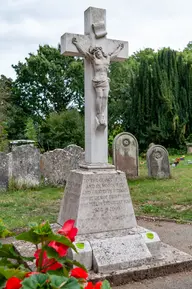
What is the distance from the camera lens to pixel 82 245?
3883mm

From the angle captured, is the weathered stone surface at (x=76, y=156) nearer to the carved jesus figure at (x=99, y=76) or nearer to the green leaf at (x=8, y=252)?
the carved jesus figure at (x=99, y=76)

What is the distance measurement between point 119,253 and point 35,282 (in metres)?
3.33

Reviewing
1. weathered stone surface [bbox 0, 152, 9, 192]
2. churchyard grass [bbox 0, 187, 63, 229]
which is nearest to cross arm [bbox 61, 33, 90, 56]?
churchyard grass [bbox 0, 187, 63, 229]

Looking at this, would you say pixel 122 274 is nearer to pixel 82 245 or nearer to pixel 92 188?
pixel 82 245

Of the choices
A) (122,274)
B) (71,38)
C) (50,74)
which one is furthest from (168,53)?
(122,274)

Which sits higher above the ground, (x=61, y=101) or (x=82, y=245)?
A: (x=61, y=101)

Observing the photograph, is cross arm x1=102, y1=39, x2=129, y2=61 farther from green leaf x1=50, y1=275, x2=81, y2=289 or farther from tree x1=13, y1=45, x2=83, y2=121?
tree x1=13, y1=45, x2=83, y2=121

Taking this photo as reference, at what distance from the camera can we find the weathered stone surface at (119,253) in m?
3.83

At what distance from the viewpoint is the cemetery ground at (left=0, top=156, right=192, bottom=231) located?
6.97m

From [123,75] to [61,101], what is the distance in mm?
6644

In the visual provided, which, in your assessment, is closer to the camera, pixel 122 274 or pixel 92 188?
pixel 122 274

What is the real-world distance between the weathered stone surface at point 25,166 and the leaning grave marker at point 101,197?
242 inches

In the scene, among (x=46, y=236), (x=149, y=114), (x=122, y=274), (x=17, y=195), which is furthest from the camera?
(x=149, y=114)

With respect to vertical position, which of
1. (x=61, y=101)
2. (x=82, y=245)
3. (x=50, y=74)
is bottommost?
(x=82, y=245)
